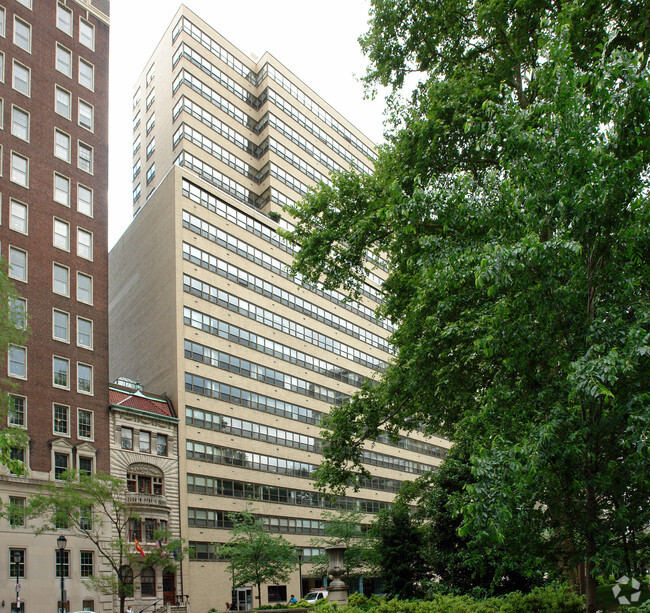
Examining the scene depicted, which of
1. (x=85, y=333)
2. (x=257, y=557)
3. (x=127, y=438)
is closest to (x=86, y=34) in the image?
(x=85, y=333)

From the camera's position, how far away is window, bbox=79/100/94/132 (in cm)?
5244

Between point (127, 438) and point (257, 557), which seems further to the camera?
point (257, 557)

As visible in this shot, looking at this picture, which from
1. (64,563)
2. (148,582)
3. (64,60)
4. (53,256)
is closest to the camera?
(64,563)

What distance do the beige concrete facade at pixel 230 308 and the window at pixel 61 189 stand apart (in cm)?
1265

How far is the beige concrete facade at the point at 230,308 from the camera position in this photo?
58.9 metres

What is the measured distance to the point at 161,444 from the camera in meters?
54.2

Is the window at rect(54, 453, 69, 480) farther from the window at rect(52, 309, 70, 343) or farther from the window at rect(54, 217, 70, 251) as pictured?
the window at rect(54, 217, 70, 251)

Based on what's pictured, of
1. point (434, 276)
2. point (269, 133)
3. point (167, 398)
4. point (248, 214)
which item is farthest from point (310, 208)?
point (269, 133)

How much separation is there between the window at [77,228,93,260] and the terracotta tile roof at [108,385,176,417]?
10306 millimetres

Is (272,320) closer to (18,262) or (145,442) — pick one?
(145,442)

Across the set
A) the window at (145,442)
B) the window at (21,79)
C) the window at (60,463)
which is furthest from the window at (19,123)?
→ the window at (145,442)

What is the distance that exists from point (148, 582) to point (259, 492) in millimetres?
15555

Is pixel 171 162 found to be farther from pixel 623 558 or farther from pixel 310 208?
pixel 623 558

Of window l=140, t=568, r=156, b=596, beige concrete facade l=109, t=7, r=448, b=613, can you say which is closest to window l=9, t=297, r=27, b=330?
beige concrete facade l=109, t=7, r=448, b=613
